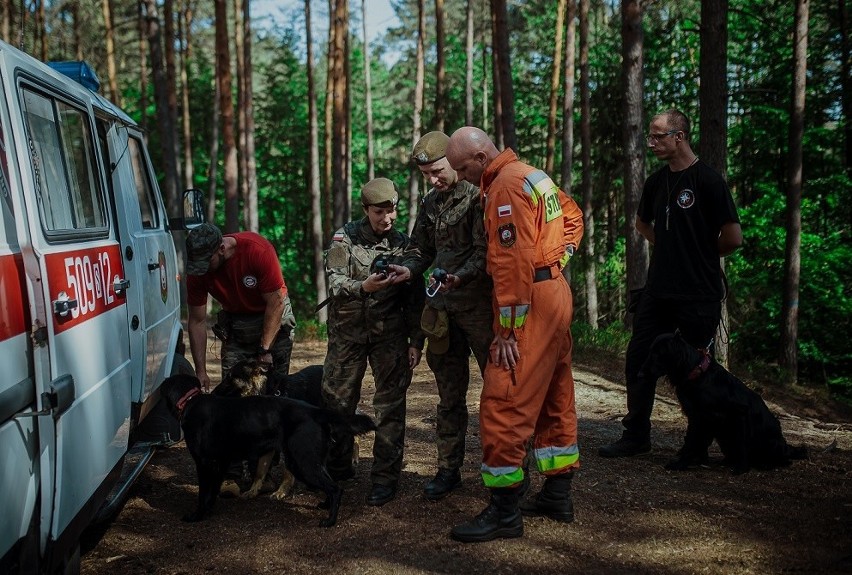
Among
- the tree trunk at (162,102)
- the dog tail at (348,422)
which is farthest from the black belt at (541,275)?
the tree trunk at (162,102)

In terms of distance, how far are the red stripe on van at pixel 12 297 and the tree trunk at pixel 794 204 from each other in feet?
40.0

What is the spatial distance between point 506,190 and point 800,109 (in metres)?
10.8

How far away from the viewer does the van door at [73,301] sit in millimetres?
2801

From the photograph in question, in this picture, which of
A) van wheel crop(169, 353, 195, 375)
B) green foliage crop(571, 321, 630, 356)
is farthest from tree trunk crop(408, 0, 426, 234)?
van wheel crop(169, 353, 195, 375)

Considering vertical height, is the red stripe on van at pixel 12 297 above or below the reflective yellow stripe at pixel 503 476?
above

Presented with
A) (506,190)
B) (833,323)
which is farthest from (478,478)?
(833,323)

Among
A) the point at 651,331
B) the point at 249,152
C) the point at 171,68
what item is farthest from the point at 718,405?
the point at 171,68

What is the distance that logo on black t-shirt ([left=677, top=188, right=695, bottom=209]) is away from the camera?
5.16 m

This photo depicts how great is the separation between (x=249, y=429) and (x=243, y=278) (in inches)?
47.3

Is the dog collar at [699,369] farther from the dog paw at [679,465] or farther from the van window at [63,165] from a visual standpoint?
the van window at [63,165]

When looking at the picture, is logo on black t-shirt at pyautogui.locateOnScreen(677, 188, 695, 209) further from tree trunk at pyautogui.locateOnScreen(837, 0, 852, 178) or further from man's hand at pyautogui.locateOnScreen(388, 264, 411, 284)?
tree trunk at pyautogui.locateOnScreen(837, 0, 852, 178)

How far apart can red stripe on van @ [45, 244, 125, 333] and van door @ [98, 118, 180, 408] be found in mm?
374

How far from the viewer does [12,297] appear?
2566 millimetres

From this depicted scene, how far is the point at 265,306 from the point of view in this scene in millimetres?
5375
